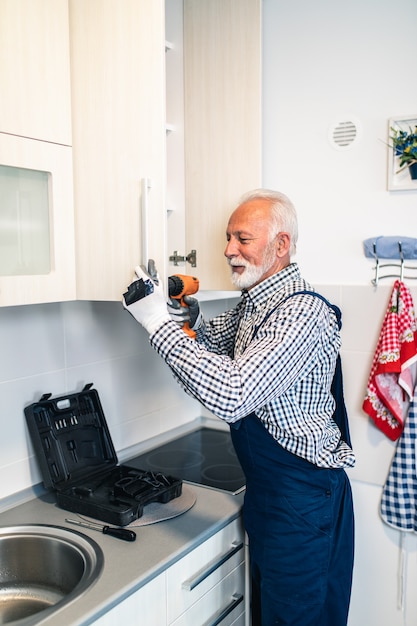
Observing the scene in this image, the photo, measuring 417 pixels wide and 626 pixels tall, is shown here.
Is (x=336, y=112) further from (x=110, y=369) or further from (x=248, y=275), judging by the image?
(x=110, y=369)

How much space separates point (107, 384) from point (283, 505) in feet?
2.27

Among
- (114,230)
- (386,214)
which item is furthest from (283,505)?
(386,214)

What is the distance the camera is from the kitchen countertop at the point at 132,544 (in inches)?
43.9

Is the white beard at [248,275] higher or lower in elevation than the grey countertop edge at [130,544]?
higher

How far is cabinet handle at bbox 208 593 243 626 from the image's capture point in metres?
1.52

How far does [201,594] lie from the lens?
1.45 meters

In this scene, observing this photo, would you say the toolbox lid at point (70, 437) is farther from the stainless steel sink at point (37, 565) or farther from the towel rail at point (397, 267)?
the towel rail at point (397, 267)

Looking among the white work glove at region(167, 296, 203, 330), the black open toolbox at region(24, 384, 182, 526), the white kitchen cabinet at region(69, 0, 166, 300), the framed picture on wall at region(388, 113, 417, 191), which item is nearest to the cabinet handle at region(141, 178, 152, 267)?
the white kitchen cabinet at region(69, 0, 166, 300)

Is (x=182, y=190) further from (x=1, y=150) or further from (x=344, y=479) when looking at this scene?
(x=344, y=479)

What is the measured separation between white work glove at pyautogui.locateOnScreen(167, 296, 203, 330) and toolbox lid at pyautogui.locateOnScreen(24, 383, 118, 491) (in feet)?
1.14

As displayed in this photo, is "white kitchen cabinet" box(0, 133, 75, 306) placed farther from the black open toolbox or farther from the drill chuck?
the black open toolbox

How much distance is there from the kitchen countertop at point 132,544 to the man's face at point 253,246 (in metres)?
0.60

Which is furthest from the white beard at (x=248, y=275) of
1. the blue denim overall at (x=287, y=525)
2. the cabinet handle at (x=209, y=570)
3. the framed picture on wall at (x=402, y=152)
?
the cabinet handle at (x=209, y=570)

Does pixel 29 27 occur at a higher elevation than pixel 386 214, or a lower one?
higher
